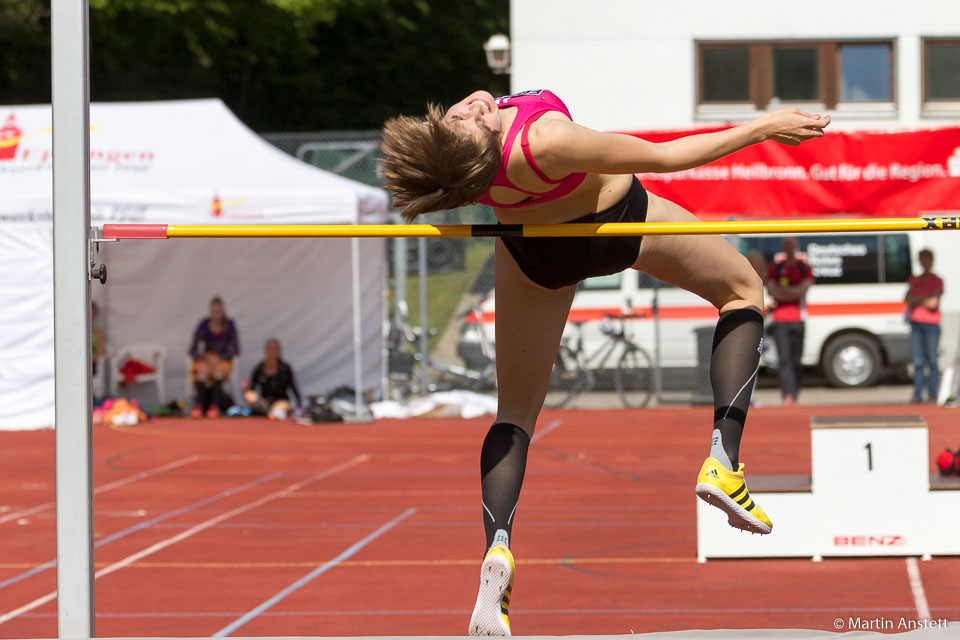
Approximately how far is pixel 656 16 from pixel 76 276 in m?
14.2

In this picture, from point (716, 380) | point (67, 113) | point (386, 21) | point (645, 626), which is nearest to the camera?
point (67, 113)

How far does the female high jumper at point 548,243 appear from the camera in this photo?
328 centimetres

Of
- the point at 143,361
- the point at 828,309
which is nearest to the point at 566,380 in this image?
the point at 828,309

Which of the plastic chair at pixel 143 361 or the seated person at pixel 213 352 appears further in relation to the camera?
the plastic chair at pixel 143 361

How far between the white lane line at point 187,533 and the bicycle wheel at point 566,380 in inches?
151

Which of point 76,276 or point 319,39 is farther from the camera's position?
point 319,39

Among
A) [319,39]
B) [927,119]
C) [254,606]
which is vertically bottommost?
[254,606]

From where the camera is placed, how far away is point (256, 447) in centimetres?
1196

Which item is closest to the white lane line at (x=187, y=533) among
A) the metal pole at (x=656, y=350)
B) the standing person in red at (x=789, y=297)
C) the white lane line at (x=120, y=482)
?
A: the white lane line at (x=120, y=482)

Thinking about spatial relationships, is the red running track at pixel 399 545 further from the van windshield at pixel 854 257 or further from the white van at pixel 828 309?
the van windshield at pixel 854 257

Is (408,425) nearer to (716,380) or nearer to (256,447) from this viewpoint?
(256,447)

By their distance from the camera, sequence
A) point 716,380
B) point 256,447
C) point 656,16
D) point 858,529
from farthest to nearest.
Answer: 1. point 656,16
2. point 256,447
3. point 858,529
4. point 716,380

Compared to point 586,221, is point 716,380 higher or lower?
lower

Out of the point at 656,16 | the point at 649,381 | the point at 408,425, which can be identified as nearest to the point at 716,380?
the point at 408,425
